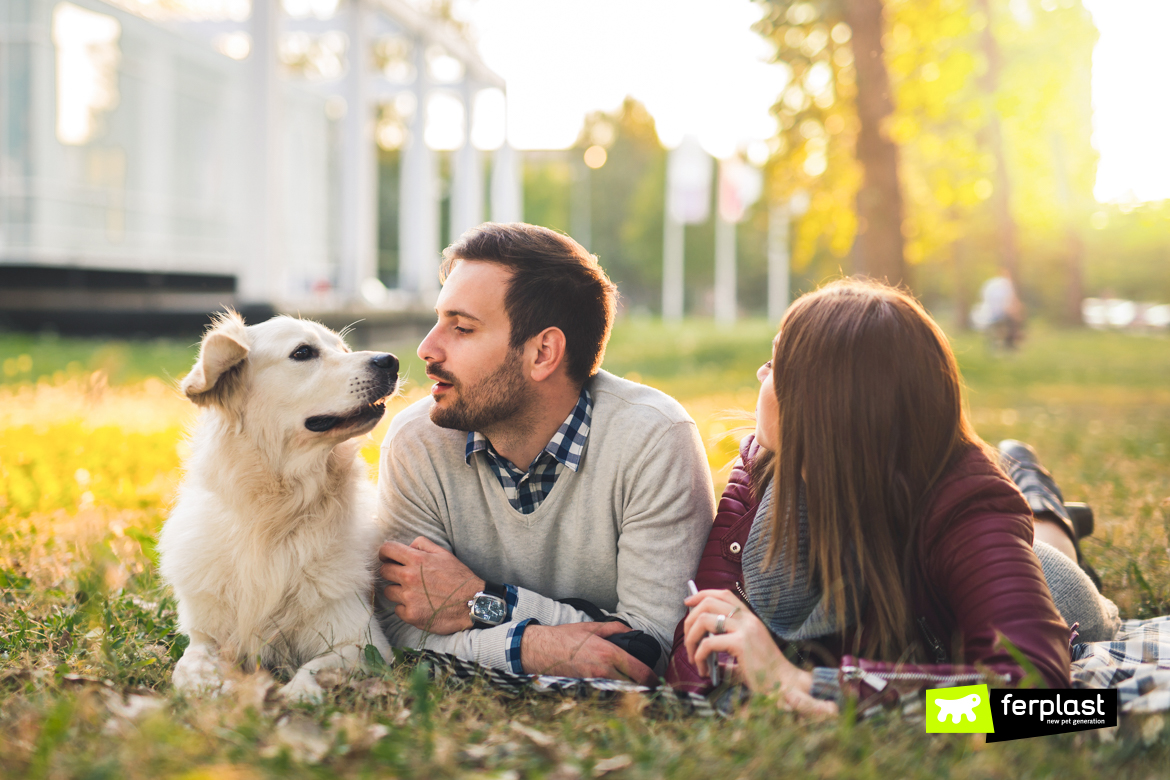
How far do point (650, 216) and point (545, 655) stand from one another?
2329 inches

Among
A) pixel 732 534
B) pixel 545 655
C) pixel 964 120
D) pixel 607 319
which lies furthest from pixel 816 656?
pixel 964 120

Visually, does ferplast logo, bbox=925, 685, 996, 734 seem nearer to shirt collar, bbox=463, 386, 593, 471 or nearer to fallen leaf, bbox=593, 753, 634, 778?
fallen leaf, bbox=593, 753, 634, 778

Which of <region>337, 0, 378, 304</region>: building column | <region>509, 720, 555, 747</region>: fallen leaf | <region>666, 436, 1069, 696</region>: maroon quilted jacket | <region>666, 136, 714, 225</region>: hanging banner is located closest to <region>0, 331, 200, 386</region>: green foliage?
<region>337, 0, 378, 304</region>: building column

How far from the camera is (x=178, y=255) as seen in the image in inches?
637

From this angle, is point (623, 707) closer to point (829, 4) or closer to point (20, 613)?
point (20, 613)

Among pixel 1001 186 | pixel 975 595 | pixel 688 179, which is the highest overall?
pixel 688 179

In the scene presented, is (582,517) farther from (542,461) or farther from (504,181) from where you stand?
(504,181)

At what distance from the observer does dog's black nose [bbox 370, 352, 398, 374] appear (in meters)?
3.15

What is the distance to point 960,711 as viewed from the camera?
2.21m

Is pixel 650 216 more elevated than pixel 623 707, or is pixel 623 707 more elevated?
pixel 650 216

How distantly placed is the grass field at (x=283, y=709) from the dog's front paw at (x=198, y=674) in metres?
0.08

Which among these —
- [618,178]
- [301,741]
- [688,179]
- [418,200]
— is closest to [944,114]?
[418,200]

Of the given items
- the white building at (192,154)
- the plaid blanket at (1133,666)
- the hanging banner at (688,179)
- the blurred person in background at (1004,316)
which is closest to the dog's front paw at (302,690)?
the plaid blanket at (1133,666)

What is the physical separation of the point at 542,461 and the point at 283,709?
1135 millimetres
